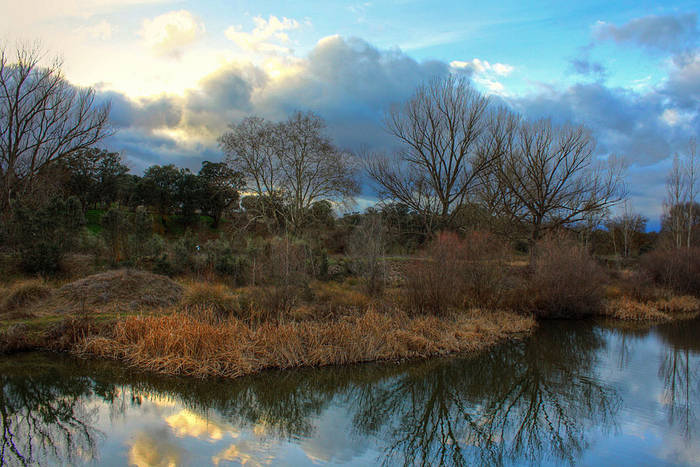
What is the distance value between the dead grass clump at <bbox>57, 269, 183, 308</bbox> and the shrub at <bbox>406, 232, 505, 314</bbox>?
26.5ft

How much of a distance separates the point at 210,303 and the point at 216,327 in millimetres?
1851

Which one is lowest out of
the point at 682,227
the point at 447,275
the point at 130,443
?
the point at 130,443

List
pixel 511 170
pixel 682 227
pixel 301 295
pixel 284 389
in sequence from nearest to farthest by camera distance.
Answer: pixel 284 389
pixel 301 295
pixel 511 170
pixel 682 227

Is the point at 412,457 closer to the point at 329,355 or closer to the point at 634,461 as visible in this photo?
the point at 634,461

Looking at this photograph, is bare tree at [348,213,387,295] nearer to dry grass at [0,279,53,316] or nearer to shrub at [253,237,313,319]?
shrub at [253,237,313,319]

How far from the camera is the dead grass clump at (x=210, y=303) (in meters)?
12.3

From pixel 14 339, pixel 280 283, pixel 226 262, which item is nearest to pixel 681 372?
pixel 280 283

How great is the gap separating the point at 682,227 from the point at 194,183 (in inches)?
1632

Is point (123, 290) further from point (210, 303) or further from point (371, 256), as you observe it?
point (371, 256)

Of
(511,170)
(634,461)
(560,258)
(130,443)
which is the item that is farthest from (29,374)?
(511,170)

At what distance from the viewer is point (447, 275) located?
1546 cm

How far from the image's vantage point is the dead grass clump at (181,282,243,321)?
12.3 meters

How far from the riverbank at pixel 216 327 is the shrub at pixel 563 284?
2939 millimetres

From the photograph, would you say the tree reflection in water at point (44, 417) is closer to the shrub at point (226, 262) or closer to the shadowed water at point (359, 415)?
the shadowed water at point (359, 415)
